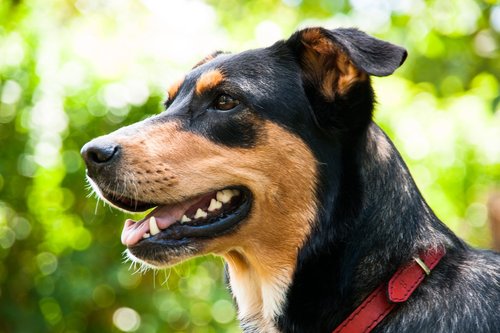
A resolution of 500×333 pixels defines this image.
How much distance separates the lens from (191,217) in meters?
3.55

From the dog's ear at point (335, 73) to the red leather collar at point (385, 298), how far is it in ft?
2.30

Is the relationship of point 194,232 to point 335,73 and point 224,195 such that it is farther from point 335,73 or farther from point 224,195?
point 335,73

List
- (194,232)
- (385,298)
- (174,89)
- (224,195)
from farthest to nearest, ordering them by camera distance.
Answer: (174,89) → (224,195) → (194,232) → (385,298)

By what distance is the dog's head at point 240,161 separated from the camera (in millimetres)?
3443

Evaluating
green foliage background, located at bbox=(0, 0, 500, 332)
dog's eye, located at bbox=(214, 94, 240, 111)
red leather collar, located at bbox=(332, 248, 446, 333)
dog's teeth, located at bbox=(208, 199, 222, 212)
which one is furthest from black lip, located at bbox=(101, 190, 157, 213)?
green foliage background, located at bbox=(0, 0, 500, 332)

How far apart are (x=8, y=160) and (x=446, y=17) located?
461cm

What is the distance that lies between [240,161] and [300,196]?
0.32 m

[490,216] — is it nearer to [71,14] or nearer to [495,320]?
[495,320]

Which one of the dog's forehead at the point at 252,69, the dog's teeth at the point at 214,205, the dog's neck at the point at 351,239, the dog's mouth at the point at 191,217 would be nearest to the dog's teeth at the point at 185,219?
the dog's mouth at the point at 191,217

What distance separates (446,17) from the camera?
26.3 ft

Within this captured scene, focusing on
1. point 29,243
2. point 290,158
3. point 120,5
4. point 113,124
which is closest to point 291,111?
point 290,158

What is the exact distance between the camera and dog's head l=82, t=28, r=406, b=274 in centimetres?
344

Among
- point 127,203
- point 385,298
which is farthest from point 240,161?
point 385,298

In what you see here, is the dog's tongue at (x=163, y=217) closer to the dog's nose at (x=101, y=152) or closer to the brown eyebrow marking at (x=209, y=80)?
the dog's nose at (x=101, y=152)
